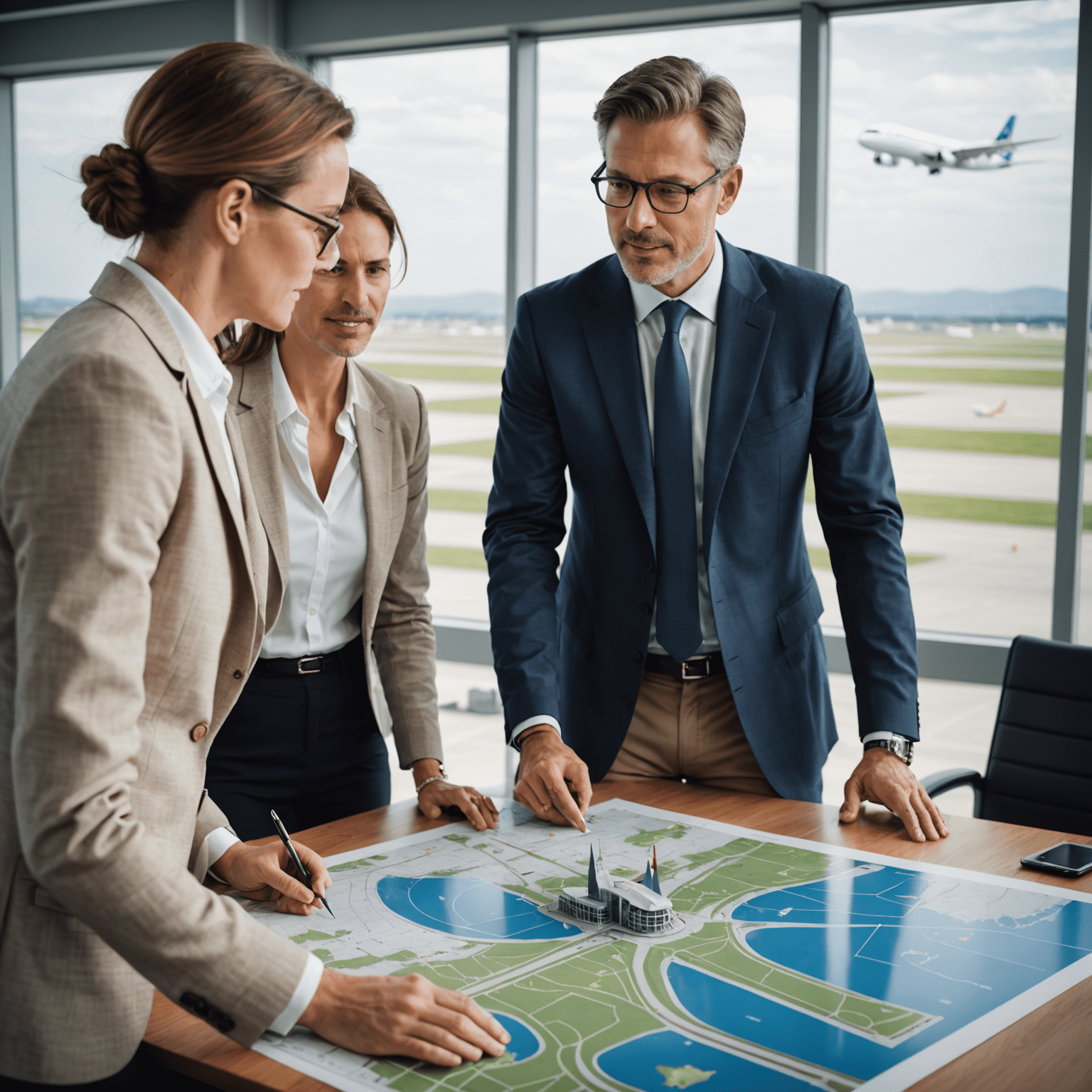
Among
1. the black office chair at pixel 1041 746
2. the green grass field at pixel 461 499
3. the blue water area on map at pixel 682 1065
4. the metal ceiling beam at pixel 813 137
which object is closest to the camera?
the blue water area on map at pixel 682 1065

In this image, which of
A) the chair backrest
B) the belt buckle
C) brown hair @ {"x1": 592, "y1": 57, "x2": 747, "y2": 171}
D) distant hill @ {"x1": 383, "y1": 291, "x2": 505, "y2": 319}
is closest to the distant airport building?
the belt buckle

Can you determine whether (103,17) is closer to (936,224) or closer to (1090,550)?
(936,224)

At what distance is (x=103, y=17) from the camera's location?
4812mm

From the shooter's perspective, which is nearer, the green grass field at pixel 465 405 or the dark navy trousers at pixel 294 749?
the dark navy trousers at pixel 294 749

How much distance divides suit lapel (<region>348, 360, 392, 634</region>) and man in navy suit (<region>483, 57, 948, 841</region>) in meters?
0.24

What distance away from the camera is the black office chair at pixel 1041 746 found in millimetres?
2678

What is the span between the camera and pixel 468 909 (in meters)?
1.62

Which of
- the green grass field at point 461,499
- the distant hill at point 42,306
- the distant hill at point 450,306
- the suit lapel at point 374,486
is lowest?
the green grass field at point 461,499

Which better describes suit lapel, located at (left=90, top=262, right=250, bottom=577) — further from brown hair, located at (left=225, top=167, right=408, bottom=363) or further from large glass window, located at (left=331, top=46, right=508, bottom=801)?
large glass window, located at (left=331, top=46, right=508, bottom=801)

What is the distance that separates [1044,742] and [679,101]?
167 cm

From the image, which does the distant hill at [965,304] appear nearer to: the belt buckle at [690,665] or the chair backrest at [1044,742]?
the chair backrest at [1044,742]

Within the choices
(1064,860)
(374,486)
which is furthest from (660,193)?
(1064,860)

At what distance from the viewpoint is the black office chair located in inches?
105

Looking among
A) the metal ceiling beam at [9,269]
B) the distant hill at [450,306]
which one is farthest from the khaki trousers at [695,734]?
the metal ceiling beam at [9,269]
